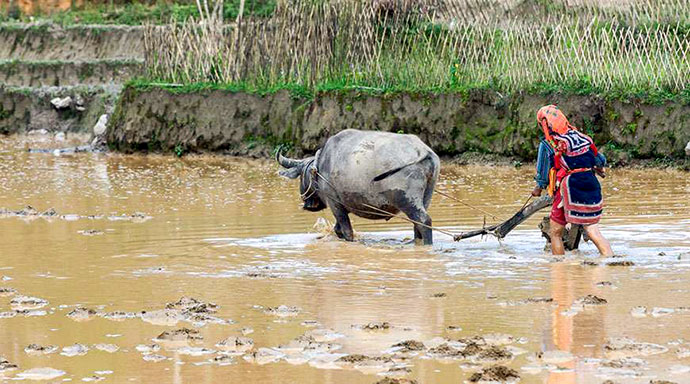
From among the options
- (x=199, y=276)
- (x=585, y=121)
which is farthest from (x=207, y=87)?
(x=199, y=276)

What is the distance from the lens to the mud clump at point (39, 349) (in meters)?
6.10

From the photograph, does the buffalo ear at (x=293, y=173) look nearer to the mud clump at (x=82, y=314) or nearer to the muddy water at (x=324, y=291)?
the muddy water at (x=324, y=291)

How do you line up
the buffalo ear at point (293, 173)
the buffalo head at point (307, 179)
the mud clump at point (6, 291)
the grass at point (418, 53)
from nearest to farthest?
the mud clump at point (6, 291) < the buffalo head at point (307, 179) < the buffalo ear at point (293, 173) < the grass at point (418, 53)

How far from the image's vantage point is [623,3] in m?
20.0

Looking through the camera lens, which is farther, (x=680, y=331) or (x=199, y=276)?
(x=199, y=276)

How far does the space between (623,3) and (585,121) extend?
5299 millimetres

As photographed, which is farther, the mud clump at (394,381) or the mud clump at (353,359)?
the mud clump at (353,359)

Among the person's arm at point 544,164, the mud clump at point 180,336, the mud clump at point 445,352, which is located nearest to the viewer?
the mud clump at point 445,352

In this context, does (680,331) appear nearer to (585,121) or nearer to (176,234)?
(176,234)

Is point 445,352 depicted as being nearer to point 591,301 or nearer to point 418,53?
point 591,301

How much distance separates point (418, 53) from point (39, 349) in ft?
38.6

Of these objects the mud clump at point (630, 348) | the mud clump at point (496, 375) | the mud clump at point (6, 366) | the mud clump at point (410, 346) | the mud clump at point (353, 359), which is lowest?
the mud clump at point (6, 366)

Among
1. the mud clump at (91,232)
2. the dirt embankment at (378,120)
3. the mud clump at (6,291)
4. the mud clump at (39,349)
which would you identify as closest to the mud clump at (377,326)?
the mud clump at (39,349)

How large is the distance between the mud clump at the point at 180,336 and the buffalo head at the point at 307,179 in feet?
12.1
